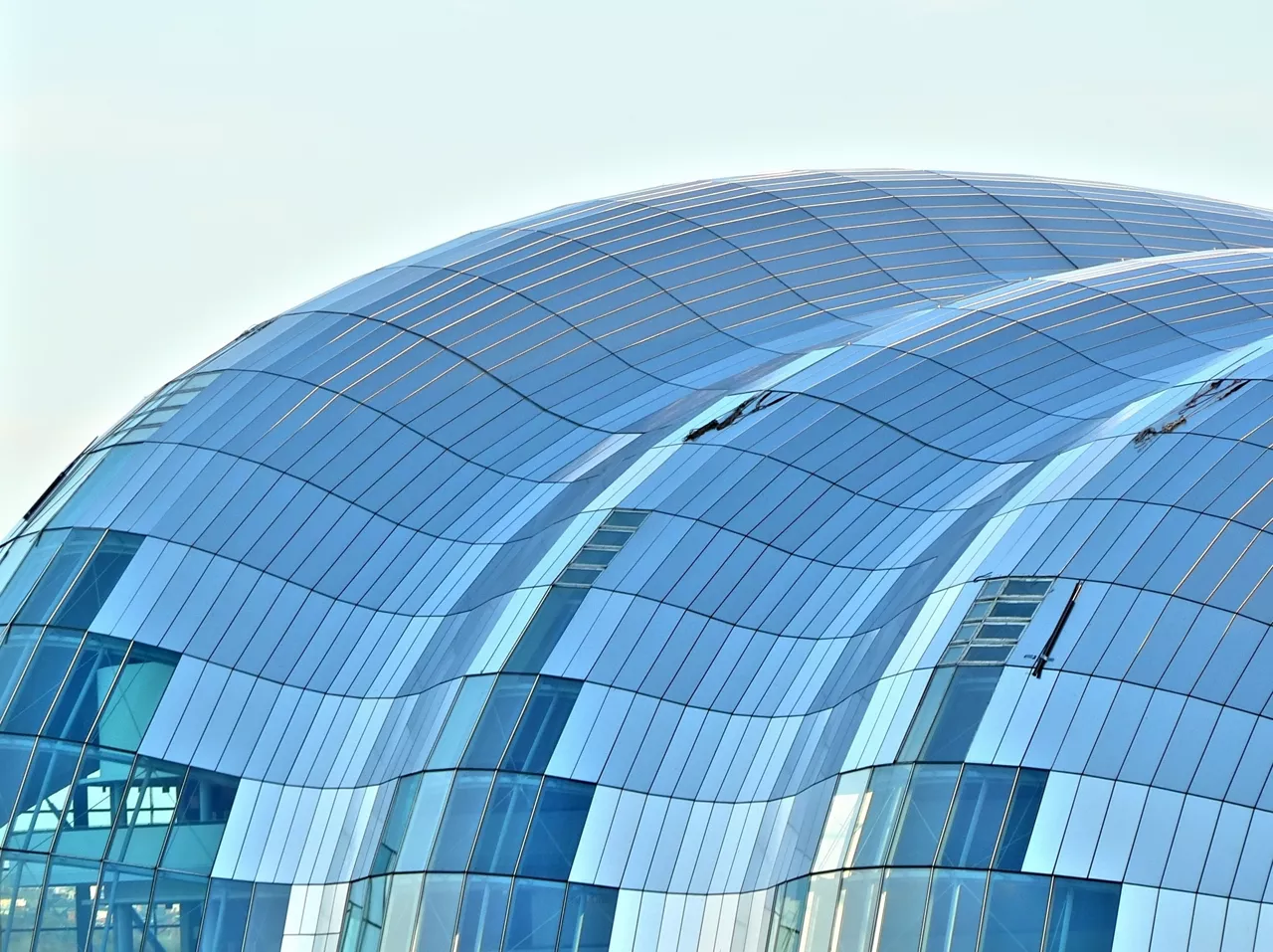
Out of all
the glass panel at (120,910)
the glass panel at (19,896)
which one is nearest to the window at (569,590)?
the glass panel at (120,910)

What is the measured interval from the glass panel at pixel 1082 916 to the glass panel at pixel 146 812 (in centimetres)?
2971

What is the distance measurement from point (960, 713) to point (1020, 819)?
3.35 meters

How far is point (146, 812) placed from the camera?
2331 inches

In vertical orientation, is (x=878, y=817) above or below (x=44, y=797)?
below

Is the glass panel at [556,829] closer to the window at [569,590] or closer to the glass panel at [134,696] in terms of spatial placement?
the window at [569,590]

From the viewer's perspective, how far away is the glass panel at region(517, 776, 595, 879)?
5119 centimetres

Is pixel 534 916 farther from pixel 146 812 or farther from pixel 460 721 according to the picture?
pixel 146 812

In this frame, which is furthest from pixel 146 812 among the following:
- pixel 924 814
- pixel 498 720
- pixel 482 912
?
pixel 924 814

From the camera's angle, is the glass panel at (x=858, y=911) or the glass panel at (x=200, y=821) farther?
the glass panel at (x=200, y=821)

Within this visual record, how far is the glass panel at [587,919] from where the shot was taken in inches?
1988

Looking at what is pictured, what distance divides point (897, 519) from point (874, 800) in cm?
1463

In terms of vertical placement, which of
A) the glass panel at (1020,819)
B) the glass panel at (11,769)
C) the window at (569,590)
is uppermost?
the window at (569,590)

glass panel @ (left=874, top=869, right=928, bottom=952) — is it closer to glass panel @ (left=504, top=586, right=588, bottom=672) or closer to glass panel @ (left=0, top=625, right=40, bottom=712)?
glass panel @ (left=504, top=586, right=588, bottom=672)

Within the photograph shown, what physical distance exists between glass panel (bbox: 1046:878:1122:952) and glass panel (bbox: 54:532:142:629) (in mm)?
34112
